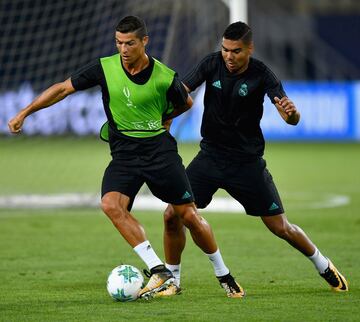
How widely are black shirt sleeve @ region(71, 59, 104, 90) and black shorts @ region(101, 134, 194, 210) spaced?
587mm

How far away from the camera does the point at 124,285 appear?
7.29 metres

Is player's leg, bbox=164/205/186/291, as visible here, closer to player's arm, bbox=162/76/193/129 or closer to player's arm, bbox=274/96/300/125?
player's arm, bbox=162/76/193/129

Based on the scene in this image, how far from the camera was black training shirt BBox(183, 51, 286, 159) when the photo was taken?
7836 mm

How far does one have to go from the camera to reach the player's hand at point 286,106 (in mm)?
7312

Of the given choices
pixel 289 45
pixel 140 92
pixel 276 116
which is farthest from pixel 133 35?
pixel 289 45

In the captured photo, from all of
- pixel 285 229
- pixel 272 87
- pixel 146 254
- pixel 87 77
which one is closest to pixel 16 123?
pixel 87 77

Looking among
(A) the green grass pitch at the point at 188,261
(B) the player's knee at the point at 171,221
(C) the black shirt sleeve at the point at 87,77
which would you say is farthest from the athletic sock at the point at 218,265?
(C) the black shirt sleeve at the point at 87,77

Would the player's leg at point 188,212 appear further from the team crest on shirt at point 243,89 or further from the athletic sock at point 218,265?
the team crest on shirt at point 243,89

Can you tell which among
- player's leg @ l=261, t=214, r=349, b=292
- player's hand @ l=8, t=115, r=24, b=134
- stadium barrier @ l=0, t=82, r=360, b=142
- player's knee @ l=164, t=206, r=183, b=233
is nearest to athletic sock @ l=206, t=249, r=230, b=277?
player's knee @ l=164, t=206, r=183, b=233

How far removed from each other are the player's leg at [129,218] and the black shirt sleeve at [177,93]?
59 cm

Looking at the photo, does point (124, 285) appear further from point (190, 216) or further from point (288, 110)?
point (288, 110)

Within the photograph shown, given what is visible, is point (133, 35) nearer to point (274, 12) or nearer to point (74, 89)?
point (74, 89)

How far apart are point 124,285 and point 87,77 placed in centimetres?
149

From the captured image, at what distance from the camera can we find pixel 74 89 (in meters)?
7.46
